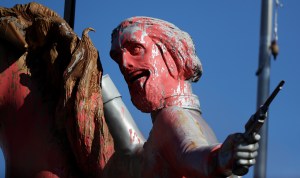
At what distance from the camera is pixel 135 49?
347 centimetres

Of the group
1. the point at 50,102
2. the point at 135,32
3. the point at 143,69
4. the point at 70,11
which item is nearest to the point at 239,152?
the point at 143,69

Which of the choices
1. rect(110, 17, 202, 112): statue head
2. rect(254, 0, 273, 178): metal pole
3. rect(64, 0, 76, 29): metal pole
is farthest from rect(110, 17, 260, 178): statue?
rect(254, 0, 273, 178): metal pole

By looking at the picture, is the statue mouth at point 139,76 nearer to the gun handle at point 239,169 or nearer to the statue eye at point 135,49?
the statue eye at point 135,49

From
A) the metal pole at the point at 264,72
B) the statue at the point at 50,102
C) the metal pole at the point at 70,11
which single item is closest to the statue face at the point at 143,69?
the statue at the point at 50,102

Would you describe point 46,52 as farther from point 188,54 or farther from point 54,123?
point 188,54

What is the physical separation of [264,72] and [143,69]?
255 centimetres

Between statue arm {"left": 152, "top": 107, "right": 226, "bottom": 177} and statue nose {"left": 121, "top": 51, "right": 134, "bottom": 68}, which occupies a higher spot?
statue nose {"left": 121, "top": 51, "right": 134, "bottom": 68}

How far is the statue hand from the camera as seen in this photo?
2688 millimetres

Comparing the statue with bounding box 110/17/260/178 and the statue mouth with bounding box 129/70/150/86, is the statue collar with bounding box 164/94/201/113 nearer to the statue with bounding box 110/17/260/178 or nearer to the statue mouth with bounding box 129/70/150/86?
the statue with bounding box 110/17/260/178

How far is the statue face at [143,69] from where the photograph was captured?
339 cm

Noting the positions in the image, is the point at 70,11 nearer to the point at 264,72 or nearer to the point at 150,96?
the point at 150,96

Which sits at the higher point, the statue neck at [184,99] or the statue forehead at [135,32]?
the statue forehead at [135,32]

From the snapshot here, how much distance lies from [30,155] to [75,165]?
0.60ft

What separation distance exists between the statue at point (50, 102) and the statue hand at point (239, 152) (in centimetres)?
87
